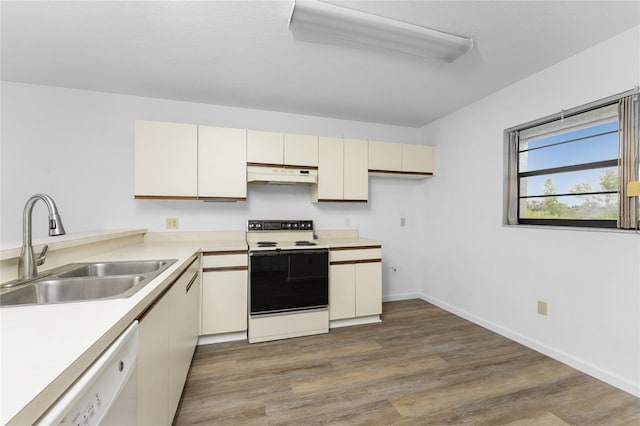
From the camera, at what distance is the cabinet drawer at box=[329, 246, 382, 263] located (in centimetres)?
298

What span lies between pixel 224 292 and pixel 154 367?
1449 millimetres

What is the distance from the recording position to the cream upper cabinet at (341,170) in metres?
3.23

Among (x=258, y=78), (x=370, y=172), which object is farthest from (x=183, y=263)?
(x=370, y=172)

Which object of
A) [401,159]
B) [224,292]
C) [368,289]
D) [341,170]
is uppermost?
[401,159]

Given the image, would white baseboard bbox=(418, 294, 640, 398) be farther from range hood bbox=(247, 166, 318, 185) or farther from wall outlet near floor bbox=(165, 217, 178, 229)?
wall outlet near floor bbox=(165, 217, 178, 229)

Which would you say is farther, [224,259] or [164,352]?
[224,259]

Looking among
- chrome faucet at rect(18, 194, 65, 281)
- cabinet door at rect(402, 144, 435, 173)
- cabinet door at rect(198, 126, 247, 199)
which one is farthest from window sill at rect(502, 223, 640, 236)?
chrome faucet at rect(18, 194, 65, 281)

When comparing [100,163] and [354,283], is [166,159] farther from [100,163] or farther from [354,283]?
[354,283]

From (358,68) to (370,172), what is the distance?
133 centimetres

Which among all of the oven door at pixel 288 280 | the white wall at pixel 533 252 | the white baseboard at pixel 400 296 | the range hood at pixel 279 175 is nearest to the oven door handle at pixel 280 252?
the oven door at pixel 288 280

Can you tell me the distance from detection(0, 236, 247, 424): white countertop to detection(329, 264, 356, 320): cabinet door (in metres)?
2.05

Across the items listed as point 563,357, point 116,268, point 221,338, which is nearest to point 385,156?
point 563,357

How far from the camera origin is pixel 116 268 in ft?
5.72

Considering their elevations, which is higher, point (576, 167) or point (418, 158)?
point (418, 158)
